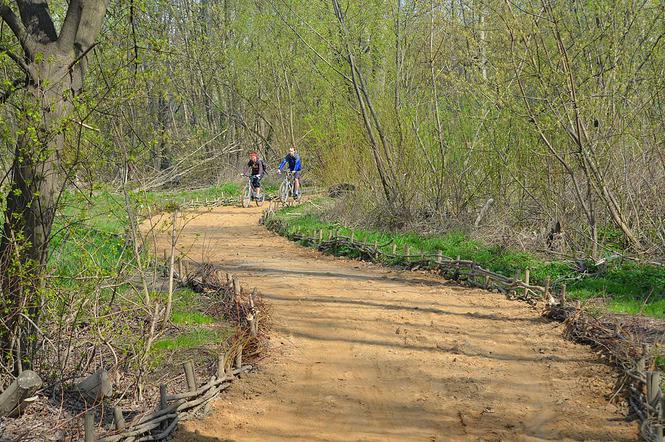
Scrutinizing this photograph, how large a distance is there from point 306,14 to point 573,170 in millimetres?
10171

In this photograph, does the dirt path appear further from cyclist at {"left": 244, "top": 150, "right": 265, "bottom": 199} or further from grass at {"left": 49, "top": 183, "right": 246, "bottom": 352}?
cyclist at {"left": 244, "top": 150, "right": 265, "bottom": 199}

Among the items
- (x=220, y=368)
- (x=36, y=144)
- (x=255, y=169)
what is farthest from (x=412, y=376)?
(x=255, y=169)

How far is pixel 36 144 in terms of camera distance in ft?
17.6

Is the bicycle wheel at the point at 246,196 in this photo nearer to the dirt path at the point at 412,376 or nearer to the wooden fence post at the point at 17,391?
the dirt path at the point at 412,376

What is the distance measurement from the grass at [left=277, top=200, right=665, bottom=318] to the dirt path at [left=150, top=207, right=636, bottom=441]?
3.55 ft

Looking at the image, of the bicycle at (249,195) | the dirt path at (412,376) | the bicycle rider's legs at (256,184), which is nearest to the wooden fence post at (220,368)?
the dirt path at (412,376)

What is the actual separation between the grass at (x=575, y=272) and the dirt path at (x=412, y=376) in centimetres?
108

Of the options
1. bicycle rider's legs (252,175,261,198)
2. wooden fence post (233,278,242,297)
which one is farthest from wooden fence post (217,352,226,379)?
bicycle rider's legs (252,175,261,198)

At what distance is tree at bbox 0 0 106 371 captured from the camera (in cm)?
553

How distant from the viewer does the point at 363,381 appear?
635 centimetres

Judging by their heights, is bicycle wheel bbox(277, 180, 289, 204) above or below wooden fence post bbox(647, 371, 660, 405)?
above

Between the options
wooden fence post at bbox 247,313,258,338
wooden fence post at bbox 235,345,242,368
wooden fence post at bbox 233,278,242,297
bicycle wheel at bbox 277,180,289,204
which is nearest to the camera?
wooden fence post at bbox 235,345,242,368

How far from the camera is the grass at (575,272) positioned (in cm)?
882

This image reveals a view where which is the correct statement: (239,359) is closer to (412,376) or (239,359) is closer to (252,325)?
(252,325)
